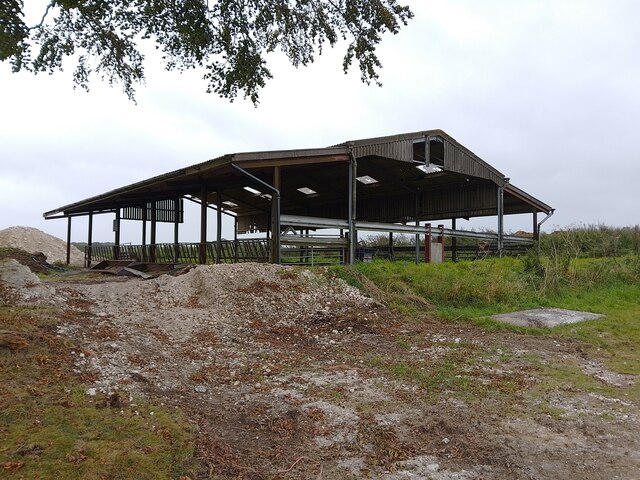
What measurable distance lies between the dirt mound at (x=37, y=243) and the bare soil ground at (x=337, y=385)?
25999 mm

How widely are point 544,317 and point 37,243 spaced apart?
34545 mm

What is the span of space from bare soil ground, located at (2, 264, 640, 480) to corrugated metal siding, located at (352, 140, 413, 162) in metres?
5.54

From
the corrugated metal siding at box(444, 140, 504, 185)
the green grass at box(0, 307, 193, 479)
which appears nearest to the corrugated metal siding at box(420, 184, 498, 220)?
the corrugated metal siding at box(444, 140, 504, 185)

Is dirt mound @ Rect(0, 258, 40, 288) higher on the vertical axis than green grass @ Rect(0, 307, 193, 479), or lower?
higher

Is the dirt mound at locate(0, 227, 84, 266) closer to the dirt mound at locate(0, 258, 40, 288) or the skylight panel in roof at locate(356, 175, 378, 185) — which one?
the skylight panel in roof at locate(356, 175, 378, 185)

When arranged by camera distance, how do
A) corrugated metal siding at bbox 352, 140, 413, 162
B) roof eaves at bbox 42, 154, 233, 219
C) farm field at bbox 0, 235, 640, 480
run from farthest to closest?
corrugated metal siding at bbox 352, 140, 413, 162
roof eaves at bbox 42, 154, 233, 219
farm field at bbox 0, 235, 640, 480

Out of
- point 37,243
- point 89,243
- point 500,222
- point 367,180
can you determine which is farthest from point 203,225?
point 37,243

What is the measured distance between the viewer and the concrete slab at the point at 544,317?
887 centimetres

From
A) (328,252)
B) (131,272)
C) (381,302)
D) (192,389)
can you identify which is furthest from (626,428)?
(131,272)

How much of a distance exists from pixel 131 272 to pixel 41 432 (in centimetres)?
950

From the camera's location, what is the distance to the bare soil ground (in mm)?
3467

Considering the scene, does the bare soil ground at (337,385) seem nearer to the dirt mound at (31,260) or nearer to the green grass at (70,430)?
the green grass at (70,430)

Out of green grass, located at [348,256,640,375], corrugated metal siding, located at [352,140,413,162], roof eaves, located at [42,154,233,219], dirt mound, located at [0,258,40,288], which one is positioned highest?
corrugated metal siding, located at [352,140,413,162]

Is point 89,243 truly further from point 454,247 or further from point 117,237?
point 454,247
